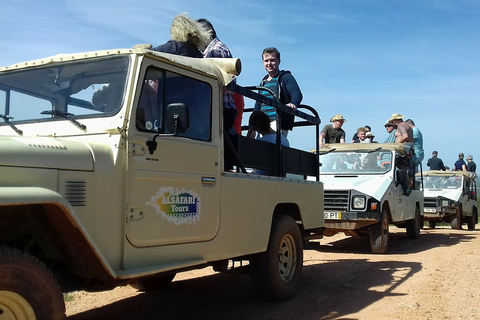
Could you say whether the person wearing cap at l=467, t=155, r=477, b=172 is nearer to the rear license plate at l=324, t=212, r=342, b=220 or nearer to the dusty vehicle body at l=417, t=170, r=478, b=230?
the dusty vehicle body at l=417, t=170, r=478, b=230

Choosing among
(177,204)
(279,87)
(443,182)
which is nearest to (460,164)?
(443,182)

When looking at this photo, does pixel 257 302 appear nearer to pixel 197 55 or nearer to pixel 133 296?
pixel 133 296

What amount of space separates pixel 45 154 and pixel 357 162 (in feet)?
27.7

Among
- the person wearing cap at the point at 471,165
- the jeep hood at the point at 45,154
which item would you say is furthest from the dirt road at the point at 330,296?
the person wearing cap at the point at 471,165

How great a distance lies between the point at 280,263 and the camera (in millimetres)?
5656

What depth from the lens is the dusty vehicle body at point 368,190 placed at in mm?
9242

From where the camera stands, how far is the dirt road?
5.02 m

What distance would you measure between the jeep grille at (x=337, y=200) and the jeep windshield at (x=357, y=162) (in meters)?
1.10

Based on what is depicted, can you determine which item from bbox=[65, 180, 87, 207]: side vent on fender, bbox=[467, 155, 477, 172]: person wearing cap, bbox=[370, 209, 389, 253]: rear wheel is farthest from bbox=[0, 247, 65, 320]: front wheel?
bbox=[467, 155, 477, 172]: person wearing cap

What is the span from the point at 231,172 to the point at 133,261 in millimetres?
1450

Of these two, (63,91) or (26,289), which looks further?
(63,91)

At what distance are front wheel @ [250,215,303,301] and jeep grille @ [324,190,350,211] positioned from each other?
12.0 ft

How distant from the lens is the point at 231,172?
4.72 metres

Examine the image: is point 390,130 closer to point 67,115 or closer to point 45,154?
point 67,115
